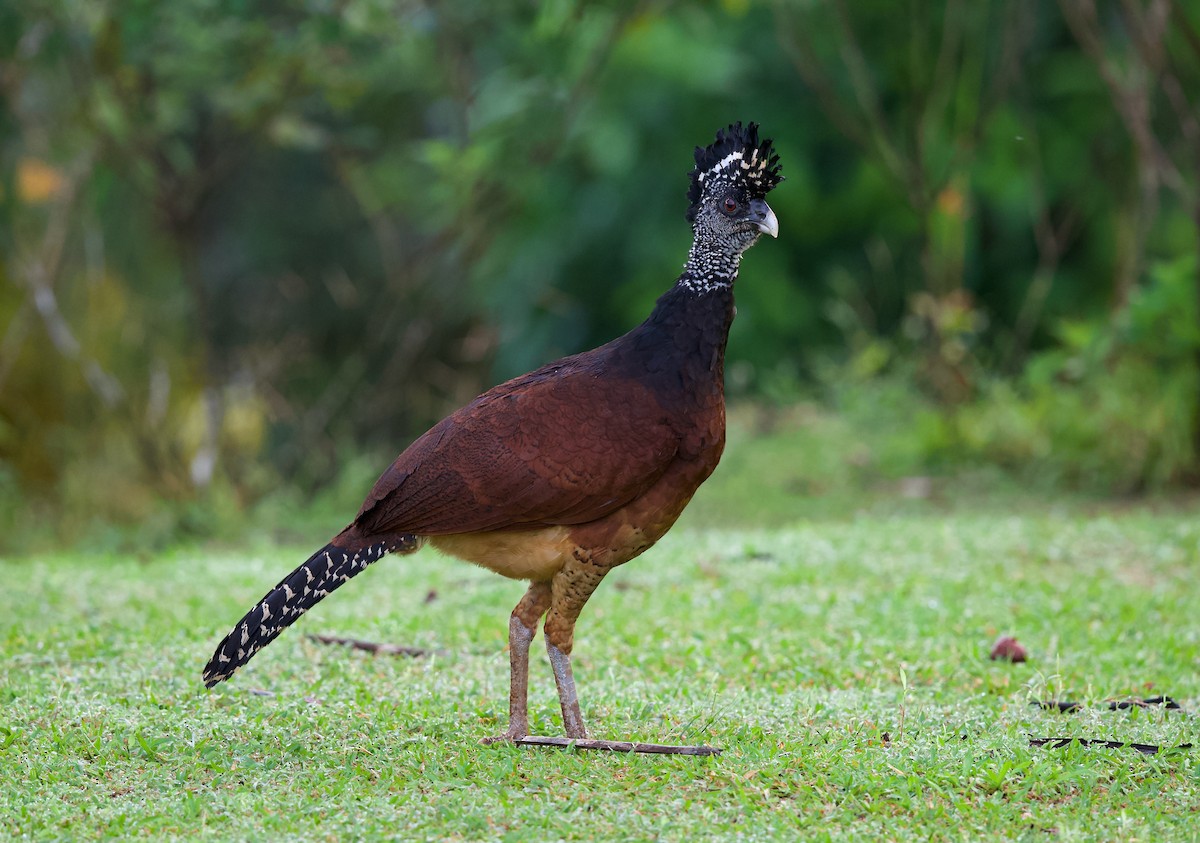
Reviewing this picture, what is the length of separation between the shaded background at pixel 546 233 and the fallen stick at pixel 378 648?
4.22 metres

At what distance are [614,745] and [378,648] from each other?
5.00 ft

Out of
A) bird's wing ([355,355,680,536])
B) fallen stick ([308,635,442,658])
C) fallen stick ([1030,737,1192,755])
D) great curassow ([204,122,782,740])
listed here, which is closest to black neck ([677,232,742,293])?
great curassow ([204,122,782,740])

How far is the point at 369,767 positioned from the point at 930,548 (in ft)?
13.8

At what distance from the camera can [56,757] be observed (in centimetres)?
393

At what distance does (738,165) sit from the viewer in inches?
173

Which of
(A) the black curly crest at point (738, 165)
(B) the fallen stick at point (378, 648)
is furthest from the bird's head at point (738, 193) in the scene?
(B) the fallen stick at point (378, 648)

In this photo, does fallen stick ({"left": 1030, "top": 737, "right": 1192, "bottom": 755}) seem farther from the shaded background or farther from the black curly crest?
the shaded background

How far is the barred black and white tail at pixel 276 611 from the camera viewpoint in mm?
4039

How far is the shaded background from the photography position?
916 cm

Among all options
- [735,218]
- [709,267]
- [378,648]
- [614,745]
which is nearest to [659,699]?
[614,745]

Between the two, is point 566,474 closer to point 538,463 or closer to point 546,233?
point 538,463

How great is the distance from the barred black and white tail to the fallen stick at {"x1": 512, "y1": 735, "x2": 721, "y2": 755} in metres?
0.73

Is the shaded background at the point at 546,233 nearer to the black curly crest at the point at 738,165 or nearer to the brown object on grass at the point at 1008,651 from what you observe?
the brown object on grass at the point at 1008,651

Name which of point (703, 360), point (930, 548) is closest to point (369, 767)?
point (703, 360)
